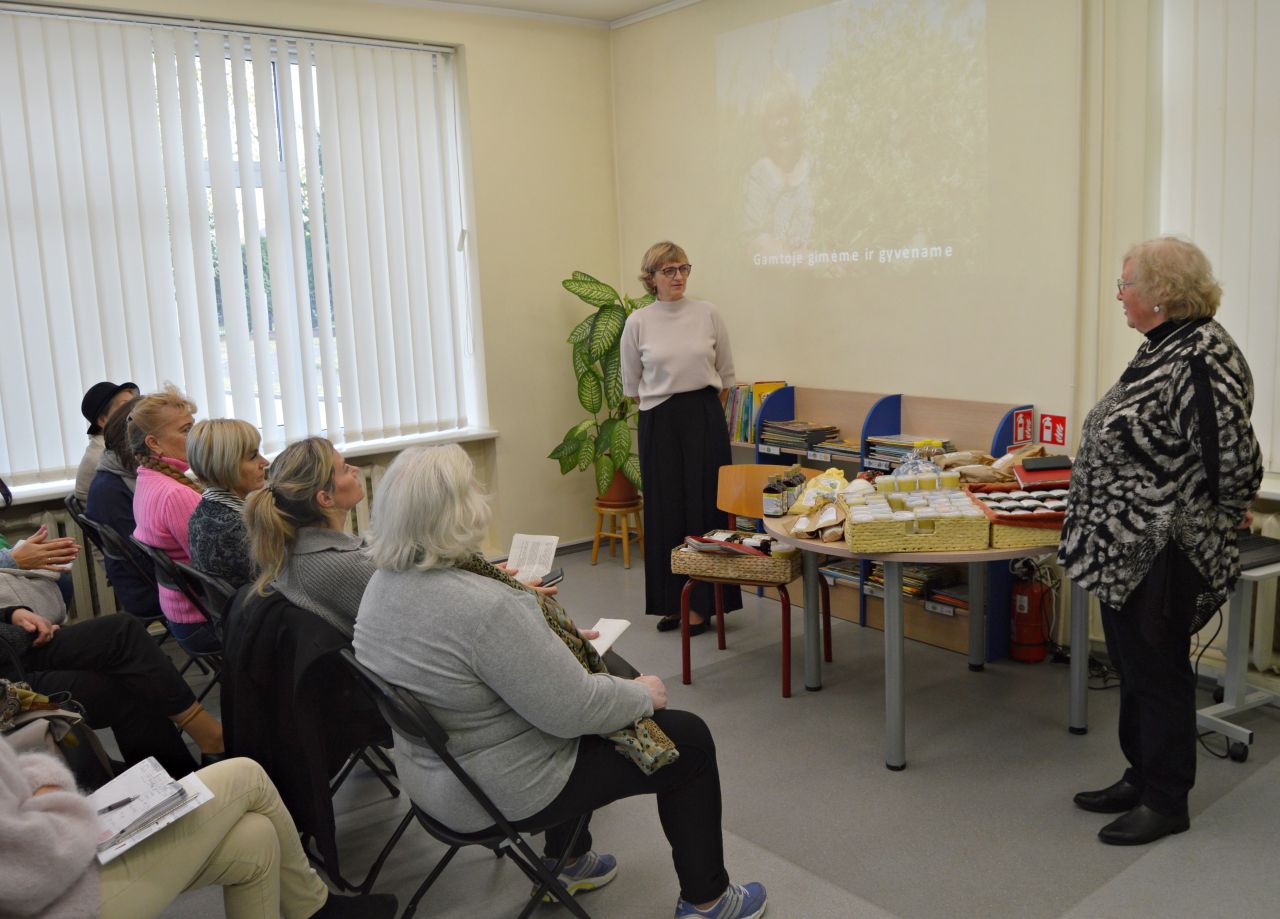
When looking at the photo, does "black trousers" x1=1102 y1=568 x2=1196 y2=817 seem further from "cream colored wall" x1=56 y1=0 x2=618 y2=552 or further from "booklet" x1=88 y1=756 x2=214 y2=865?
"cream colored wall" x1=56 y1=0 x2=618 y2=552

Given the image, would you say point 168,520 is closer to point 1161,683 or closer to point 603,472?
point 603,472

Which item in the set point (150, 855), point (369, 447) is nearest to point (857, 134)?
point (369, 447)

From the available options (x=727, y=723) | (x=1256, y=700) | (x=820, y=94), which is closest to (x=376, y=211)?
(x=820, y=94)

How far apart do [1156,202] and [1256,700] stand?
186 cm

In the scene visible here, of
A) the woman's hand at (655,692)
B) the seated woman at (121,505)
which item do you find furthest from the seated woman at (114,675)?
the woman's hand at (655,692)

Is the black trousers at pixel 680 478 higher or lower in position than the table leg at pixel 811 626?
higher

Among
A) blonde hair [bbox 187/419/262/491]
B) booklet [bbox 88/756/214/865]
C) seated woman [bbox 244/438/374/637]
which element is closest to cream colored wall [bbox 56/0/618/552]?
blonde hair [bbox 187/419/262/491]

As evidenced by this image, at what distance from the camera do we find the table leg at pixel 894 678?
345cm

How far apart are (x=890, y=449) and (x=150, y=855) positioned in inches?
137

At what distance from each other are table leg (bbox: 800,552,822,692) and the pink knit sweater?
7.10ft

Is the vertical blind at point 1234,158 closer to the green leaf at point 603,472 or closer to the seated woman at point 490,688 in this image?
the seated woman at point 490,688

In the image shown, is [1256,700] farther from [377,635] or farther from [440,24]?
[440,24]

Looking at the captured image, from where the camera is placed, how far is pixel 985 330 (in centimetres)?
466

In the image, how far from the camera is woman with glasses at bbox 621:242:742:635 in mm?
4883
